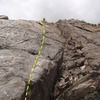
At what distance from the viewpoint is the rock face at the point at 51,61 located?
13.9 meters

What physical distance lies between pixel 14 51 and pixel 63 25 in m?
6.45

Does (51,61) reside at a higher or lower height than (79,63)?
higher

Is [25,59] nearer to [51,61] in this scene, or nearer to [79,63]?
[51,61]

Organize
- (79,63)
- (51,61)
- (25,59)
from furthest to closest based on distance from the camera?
(79,63) < (51,61) < (25,59)

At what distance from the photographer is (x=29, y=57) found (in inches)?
607

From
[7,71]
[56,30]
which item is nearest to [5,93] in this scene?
[7,71]

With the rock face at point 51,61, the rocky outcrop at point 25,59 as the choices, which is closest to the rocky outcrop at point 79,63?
the rock face at point 51,61

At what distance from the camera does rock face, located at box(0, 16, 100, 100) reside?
1388 centimetres

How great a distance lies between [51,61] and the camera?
52.1 ft

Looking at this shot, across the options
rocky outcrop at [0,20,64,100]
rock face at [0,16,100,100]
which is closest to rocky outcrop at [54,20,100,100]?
rock face at [0,16,100,100]

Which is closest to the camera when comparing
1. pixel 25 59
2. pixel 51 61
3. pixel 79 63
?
pixel 25 59

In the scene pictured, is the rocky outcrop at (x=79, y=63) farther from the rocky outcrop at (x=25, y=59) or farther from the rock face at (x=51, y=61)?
the rocky outcrop at (x=25, y=59)

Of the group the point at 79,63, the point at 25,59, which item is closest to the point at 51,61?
the point at 25,59

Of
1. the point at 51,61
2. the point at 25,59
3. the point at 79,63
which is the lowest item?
the point at 79,63
